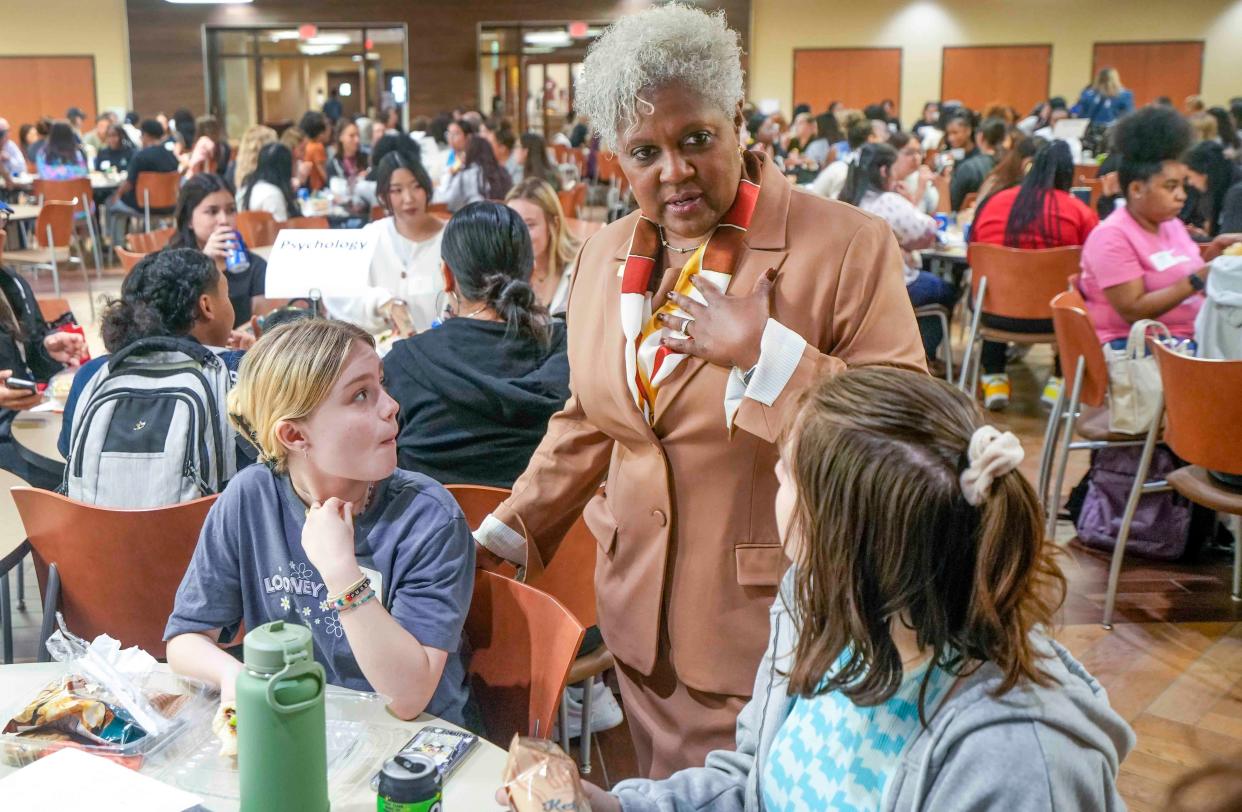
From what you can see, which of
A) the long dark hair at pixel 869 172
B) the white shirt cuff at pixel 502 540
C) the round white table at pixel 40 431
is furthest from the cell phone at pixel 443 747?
the long dark hair at pixel 869 172

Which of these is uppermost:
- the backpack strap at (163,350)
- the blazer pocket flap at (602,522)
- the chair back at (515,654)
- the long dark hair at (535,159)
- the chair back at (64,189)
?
the long dark hair at (535,159)

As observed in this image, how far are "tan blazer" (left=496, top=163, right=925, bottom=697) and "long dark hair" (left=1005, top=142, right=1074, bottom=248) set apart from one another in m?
3.94

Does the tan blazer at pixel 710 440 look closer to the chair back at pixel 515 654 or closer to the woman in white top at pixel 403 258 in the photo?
the chair back at pixel 515 654

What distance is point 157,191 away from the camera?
9.56 metres

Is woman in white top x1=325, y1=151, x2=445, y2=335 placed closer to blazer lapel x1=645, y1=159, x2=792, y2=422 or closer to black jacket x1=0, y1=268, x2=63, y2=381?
black jacket x1=0, y1=268, x2=63, y2=381

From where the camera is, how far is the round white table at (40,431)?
2.81m

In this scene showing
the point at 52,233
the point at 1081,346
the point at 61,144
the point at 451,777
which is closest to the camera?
the point at 451,777

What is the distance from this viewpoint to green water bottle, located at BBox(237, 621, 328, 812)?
1119 mm

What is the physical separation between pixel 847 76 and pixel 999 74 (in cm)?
227

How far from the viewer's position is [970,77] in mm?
17453

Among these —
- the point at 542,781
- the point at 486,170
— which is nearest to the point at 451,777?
the point at 542,781

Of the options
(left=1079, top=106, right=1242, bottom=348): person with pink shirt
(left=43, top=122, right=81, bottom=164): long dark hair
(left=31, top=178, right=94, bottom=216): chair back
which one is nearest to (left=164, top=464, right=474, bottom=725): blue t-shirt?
(left=1079, top=106, right=1242, bottom=348): person with pink shirt

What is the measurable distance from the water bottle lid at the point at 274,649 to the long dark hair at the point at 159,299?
163 centimetres

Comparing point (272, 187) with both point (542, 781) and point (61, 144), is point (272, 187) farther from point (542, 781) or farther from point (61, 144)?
point (542, 781)
